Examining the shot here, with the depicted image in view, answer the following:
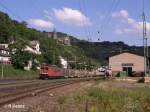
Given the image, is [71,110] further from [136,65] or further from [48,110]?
[136,65]

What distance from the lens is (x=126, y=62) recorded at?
119 meters

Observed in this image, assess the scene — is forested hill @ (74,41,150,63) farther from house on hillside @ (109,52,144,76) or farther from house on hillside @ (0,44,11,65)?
house on hillside @ (0,44,11,65)

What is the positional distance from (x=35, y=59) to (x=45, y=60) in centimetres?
1908

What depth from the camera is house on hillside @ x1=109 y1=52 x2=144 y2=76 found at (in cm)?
11793

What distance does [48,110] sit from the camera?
62.1 ft

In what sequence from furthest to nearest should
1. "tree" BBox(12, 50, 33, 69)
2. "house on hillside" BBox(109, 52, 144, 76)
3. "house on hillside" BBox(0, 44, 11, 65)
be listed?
"house on hillside" BBox(0, 44, 11, 65)
"house on hillside" BBox(109, 52, 144, 76)
"tree" BBox(12, 50, 33, 69)

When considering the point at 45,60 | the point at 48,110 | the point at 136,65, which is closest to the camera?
the point at 48,110

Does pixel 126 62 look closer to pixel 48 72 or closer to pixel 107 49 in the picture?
pixel 107 49

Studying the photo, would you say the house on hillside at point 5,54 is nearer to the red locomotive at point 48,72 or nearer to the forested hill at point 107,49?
the forested hill at point 107,49

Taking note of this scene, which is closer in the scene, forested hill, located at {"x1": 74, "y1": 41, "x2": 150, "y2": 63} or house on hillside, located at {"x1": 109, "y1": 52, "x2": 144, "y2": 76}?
house on hillside, located at {"x1": 109, "y1": 52, "x2": 144, "y2": 76}

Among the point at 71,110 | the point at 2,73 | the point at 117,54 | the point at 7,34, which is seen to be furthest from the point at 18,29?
the point at 71,110

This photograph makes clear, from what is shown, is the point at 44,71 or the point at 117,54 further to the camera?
the point at 117,54

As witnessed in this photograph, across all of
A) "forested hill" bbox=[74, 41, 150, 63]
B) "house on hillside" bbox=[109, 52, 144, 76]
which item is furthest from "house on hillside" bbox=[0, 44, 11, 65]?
"house on hillside" bbox=[109, 52, 144, 76]

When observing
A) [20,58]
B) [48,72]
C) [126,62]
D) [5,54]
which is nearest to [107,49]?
[126,62]
